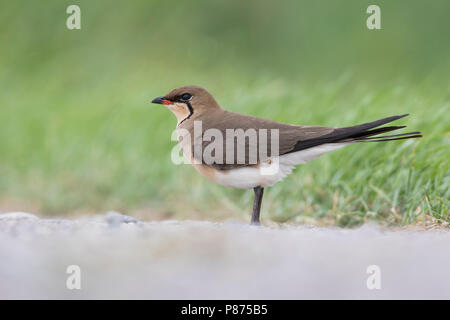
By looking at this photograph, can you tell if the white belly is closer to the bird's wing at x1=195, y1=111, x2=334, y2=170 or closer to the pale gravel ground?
the bird's wing at x1=195, y1=111, x2=334, y2=170

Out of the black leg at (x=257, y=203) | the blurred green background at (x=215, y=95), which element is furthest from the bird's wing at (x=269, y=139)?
the blurred green background at (x=215, y=95)

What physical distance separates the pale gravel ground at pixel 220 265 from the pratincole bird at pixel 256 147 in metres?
0.88

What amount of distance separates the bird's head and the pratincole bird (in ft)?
1.09

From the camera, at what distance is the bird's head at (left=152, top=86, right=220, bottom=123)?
504 cm

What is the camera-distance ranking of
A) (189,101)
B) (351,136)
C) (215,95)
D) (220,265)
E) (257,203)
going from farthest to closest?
(215,95), (189,101), (257,203), (351,136), (220,265)

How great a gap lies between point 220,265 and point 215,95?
18.1 ft

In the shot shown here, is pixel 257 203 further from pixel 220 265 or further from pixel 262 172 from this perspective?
pixel 220 265

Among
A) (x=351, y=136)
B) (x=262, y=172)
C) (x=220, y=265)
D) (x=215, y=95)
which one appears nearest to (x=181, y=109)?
(x=262, y=172)

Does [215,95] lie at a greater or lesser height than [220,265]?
greater

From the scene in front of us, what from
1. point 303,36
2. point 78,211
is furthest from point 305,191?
point 303,36

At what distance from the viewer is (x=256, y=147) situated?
443cm

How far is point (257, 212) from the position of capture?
461 cm

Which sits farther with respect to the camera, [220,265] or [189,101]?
[189,101]

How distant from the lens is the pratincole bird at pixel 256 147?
4359 mm
